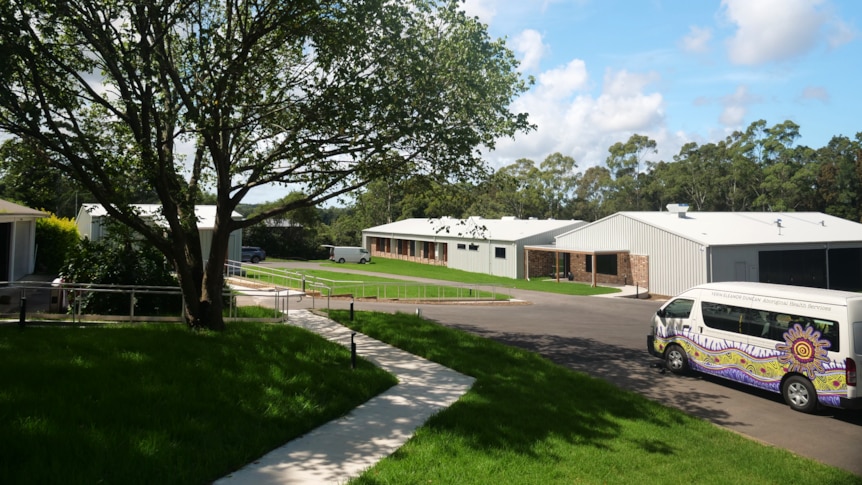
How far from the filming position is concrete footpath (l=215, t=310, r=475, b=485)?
6.29 m

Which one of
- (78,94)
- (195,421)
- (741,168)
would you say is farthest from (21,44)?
(741,168)

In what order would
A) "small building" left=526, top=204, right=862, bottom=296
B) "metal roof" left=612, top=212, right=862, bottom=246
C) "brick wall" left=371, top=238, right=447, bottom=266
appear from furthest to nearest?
"brick wall" left=371, top=238, right=447, bottom=266 < "metal roof" left=612, top=212, right=862, bottom=246 < "small building" left=526, top=204, right=862, bottom=296

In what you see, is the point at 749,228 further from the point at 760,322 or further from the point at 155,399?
the point at 155,399

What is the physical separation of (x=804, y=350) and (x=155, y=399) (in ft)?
37.5

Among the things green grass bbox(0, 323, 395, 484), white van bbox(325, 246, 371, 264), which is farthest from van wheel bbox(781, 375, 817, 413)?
white van bbox(325, 246, 371, 264)

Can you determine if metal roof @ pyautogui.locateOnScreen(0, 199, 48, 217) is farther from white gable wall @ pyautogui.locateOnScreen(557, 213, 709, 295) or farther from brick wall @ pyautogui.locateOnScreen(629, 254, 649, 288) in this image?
brick wall @ pyautogui.locateOnScreen(629, 254, 649, 288)

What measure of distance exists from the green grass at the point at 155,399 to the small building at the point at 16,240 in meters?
12.3

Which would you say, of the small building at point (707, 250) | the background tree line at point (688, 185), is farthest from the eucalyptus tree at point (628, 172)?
the small building at point (707, 250)

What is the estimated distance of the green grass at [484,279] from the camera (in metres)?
33.2

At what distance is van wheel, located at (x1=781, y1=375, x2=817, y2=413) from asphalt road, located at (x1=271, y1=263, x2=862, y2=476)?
161 millimetres

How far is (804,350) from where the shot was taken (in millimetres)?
10875

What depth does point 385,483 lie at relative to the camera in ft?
19.7

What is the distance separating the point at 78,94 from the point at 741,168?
81.0m

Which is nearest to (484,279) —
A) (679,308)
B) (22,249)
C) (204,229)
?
(204,229)
